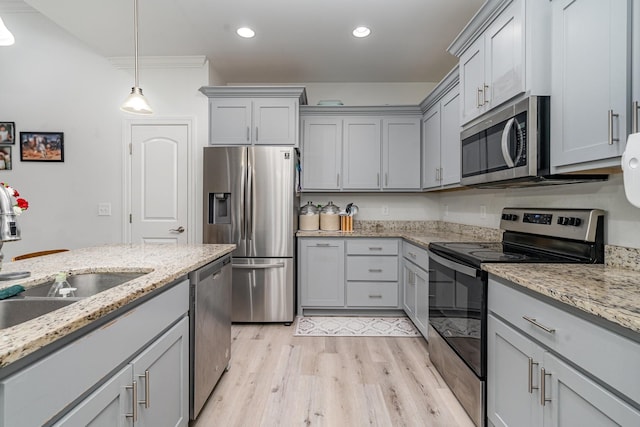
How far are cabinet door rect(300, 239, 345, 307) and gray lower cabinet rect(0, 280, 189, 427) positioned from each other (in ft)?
6.02

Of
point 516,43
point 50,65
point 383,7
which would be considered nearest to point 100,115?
point 50,65

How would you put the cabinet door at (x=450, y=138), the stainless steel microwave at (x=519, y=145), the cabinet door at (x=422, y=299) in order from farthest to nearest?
the cabinet door at (x=450, y=138), the cabinet door at (x=422, y=299), the stainless steel microwave at (x=519, y=145)

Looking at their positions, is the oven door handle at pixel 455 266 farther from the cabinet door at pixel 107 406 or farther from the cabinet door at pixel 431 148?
the cabinet door at pixel 107 406

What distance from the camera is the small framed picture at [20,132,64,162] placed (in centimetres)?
339

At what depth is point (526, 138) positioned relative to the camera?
5.18 ft

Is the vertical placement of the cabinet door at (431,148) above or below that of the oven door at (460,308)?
above

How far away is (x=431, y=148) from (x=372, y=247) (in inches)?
48.4

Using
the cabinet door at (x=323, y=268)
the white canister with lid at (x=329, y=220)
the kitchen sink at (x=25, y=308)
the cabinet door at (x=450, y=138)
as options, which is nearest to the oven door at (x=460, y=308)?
the cabinet door at (x=450, y=138)

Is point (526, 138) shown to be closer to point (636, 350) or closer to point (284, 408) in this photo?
point (636, 350)

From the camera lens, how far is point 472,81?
2156 millimetres

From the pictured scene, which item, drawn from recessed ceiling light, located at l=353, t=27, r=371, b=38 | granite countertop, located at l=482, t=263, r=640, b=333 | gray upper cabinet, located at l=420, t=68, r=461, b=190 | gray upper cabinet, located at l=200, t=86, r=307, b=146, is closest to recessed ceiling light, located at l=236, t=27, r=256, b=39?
gray upper cabinet, located at l=200, t=86, r=307, b=146

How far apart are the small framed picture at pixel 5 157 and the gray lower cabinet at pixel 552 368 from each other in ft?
15.3

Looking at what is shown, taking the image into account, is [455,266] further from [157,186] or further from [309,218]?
[157,186]

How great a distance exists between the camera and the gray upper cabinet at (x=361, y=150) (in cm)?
361
